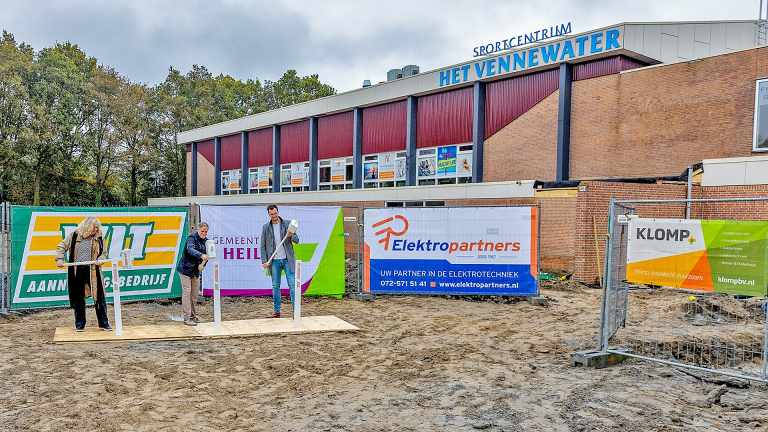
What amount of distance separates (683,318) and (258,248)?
8090 mm

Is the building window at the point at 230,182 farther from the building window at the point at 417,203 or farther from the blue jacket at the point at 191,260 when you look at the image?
the blue jacket at the point at 191,260

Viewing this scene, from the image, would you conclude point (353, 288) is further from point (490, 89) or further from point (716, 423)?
point (490, 89)

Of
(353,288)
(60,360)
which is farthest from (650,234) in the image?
(353,288)

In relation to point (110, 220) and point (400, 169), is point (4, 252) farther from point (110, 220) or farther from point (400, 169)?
point (400, 169)

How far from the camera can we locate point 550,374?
6.55 meters

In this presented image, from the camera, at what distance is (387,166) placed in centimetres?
2831

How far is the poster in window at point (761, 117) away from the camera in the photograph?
16.5 metres

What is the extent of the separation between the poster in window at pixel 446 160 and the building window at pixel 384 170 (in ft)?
6.26

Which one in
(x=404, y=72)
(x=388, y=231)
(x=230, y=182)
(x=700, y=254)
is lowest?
(x=388, y=231)

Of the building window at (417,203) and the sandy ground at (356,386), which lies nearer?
the sandy ground at (356,386)

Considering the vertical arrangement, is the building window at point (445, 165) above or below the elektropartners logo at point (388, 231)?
above

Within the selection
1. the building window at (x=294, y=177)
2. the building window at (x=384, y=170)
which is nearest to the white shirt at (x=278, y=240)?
the building window at (x=384, y=170)

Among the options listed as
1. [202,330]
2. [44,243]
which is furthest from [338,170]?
[202,330]

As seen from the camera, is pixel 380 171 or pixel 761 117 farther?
pixel 380 171
